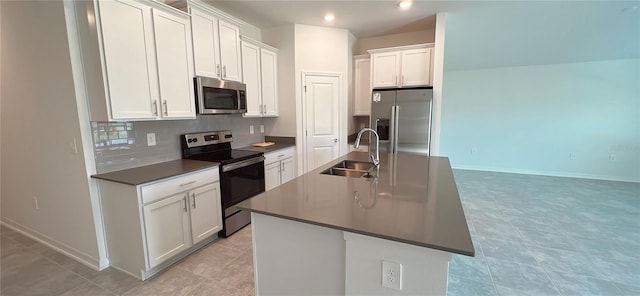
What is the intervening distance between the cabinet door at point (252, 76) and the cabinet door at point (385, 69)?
182cm

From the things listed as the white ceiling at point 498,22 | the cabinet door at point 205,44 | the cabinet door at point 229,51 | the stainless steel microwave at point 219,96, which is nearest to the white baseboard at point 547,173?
the white ceiling at point 498,22

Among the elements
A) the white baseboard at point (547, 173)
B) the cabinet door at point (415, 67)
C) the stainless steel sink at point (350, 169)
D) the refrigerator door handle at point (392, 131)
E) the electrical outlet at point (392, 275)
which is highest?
the cabinet door at point (415, 67)

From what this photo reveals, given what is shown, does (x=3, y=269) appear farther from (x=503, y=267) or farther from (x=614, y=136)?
(x=614, y=136)

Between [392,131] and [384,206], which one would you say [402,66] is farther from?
[384,206]

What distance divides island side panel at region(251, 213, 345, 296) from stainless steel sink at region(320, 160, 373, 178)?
0.81 m

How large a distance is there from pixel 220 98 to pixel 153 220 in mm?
1454

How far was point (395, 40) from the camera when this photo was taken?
→ 4477 mm

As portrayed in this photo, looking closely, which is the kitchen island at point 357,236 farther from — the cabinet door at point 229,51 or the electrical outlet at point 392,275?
the cabinet door at point 229,51

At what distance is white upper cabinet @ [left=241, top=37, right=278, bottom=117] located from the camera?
340cm

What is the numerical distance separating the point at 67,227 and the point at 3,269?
54cm

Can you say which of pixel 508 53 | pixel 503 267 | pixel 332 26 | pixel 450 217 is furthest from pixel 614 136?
pixel 450 217

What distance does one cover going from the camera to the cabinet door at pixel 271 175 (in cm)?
337

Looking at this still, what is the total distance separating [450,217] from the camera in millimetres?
1209

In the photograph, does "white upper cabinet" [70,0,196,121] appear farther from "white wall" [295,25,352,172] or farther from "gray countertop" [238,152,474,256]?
"white wall" [295,25,352,172]
